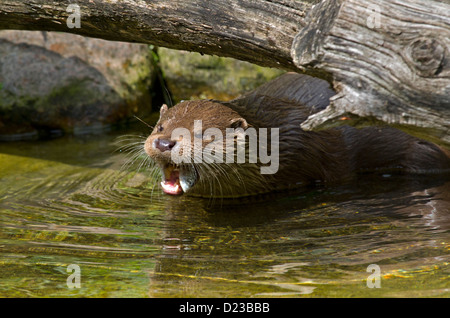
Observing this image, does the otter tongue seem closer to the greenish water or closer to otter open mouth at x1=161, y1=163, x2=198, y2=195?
otter open mouth at x1=161, y1=163, x2=198, y2=195

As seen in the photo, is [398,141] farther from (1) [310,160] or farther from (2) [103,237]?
(2) [103,237]

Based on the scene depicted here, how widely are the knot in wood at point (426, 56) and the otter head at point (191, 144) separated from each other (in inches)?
54.2

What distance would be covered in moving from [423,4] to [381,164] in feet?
7.02

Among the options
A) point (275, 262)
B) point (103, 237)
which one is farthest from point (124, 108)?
point (275, 262)

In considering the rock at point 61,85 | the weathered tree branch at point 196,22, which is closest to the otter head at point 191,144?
the weathered tree branch at point 196,22

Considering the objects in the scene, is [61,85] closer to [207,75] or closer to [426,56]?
[207,75]

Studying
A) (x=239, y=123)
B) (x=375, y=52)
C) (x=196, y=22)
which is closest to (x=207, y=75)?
(x=239, y=123)

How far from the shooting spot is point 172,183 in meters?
3.68

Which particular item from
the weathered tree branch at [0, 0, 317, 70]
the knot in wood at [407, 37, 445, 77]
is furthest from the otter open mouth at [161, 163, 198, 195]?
the knot in wood at [407, 37, 445, 77]

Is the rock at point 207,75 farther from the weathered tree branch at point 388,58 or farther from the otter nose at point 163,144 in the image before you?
the weathered tree branch at point 388,58

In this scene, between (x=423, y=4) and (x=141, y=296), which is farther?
(x=423, y=4)

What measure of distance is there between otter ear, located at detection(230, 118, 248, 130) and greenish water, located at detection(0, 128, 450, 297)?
0.55 metres

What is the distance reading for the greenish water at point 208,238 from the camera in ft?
7.94

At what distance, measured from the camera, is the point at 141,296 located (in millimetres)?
2340
